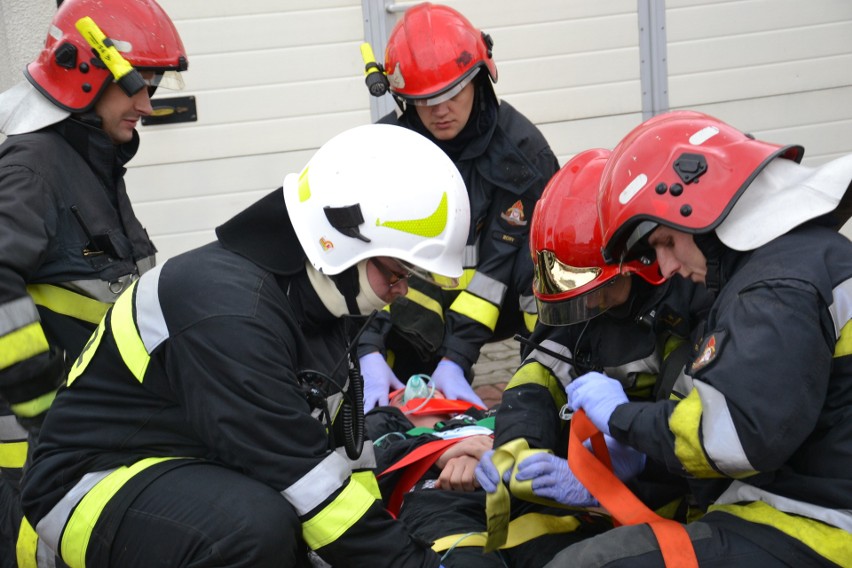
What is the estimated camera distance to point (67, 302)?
3840 millimetres

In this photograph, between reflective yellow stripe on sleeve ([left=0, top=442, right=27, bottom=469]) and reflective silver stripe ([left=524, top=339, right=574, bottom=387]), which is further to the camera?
reflective yellow stripe on sleeve ([left=0, top=442, right=27, bottom=469])

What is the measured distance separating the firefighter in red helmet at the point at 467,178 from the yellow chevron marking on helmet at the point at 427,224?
1985 millimetres

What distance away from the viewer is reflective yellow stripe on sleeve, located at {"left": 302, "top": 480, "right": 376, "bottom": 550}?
2756mm

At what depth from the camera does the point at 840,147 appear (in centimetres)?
773

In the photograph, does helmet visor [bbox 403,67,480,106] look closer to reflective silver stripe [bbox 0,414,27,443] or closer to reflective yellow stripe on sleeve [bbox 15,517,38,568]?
reflective silver stripe [bbox 0,414,27,443]

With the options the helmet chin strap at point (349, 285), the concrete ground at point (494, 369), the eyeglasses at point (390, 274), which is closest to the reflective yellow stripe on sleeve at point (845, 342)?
the eyeglasses at point (390, 274)

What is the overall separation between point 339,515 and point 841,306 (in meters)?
1.36

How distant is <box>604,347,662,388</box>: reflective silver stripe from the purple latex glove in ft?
1.55

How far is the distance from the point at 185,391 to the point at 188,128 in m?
4.40

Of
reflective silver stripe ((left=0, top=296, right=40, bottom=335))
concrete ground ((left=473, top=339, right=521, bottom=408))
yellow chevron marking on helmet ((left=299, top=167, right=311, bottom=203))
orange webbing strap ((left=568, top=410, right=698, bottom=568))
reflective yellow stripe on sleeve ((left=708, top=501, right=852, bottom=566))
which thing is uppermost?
yellow chevron marking on helmet ((left=299, top=167, right=311, bottom=203))

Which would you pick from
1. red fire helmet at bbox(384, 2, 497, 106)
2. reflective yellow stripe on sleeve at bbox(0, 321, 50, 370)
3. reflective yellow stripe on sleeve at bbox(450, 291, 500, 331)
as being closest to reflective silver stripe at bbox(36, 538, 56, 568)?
reflective yellow stripe on sleeve at bbox(0, 321, 50, 370)

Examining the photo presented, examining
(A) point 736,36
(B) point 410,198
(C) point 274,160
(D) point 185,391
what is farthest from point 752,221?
(A) point 736,36

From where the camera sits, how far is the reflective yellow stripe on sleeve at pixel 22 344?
3391 millimetres

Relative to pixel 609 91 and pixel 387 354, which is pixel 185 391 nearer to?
pixel 387 354
